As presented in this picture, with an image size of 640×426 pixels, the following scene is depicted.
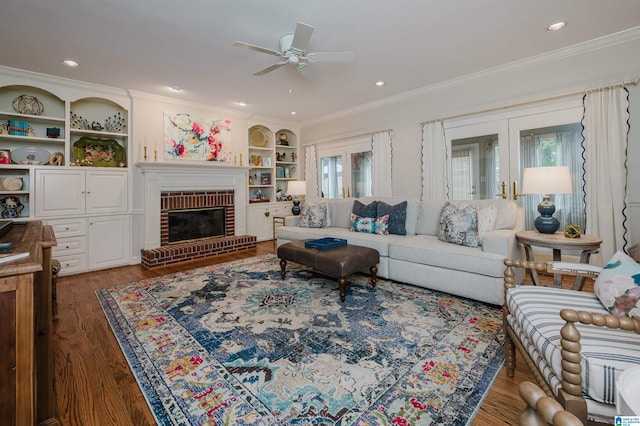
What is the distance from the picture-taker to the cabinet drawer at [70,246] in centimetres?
392

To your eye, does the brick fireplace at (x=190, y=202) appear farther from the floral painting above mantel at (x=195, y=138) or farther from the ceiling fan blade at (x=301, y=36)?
the ceiling fan blade at (x=301, y=36)

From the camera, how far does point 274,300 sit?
293 centimetres

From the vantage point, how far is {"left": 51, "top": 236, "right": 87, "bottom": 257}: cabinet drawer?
3920 mm

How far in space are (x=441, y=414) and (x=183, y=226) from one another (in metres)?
4.87

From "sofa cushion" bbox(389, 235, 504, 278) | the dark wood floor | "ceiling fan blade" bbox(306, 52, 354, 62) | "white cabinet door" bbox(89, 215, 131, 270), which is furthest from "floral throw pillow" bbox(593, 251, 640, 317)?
"white cabinet door" bbox(89, 215, 131, 270)

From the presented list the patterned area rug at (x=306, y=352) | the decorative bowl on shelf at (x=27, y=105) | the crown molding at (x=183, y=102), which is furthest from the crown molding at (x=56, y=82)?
the patterned area rug at (x=306, y=352)

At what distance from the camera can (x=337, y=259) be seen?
114 inches

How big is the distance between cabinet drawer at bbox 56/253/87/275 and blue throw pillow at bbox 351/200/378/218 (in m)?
3.98

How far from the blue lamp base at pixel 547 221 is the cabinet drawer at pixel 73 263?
5.76 m

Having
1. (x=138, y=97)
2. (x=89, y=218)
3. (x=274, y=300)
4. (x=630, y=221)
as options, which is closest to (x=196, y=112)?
(x=138, y=97)

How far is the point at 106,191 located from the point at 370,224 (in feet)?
13.0

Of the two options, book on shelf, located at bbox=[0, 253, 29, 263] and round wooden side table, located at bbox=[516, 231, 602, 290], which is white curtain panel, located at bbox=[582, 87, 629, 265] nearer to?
round wooden side table, located at bbox=[516, 231, 602, 290]

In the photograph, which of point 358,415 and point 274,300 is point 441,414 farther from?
point 274,300

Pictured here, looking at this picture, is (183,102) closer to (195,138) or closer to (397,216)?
(195,138)
